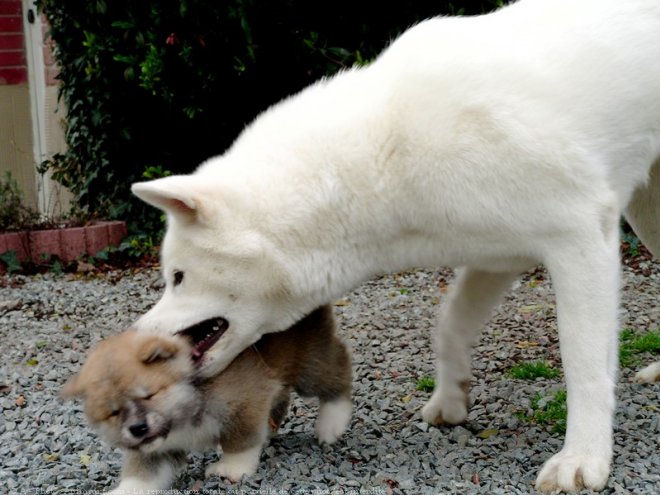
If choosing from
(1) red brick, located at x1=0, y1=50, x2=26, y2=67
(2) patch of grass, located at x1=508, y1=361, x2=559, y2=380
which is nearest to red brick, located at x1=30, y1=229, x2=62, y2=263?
(1) red brick, located at x1=0, y1=50, x2=26, y2=67

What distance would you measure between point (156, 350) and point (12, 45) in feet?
25.0

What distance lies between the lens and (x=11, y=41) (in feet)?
33.7

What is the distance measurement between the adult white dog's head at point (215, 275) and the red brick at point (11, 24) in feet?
24.3

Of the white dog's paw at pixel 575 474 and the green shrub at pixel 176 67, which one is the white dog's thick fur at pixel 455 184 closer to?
the white dog's paw at pixel 575 474

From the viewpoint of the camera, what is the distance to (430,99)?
3471mm

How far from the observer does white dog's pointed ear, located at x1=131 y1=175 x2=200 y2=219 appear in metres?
3.36

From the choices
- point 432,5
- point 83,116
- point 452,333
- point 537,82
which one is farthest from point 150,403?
point 83,116

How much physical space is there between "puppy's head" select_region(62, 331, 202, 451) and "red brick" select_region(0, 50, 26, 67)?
7397 millimetres

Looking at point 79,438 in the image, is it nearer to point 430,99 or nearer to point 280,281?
point 280,281

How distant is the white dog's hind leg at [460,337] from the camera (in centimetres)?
423

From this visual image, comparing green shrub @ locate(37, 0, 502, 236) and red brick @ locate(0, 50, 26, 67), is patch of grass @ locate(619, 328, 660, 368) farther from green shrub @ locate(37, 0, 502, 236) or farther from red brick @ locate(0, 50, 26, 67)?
red brick @ locate(0, 50, 26, 67)

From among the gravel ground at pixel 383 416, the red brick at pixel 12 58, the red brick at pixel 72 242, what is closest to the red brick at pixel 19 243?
the red brick at pixel 72 242

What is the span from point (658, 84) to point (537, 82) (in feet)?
1.77

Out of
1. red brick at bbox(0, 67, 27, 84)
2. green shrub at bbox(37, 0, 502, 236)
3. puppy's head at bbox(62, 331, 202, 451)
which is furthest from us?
red brick at bbox(0, 67, 27, 84)
